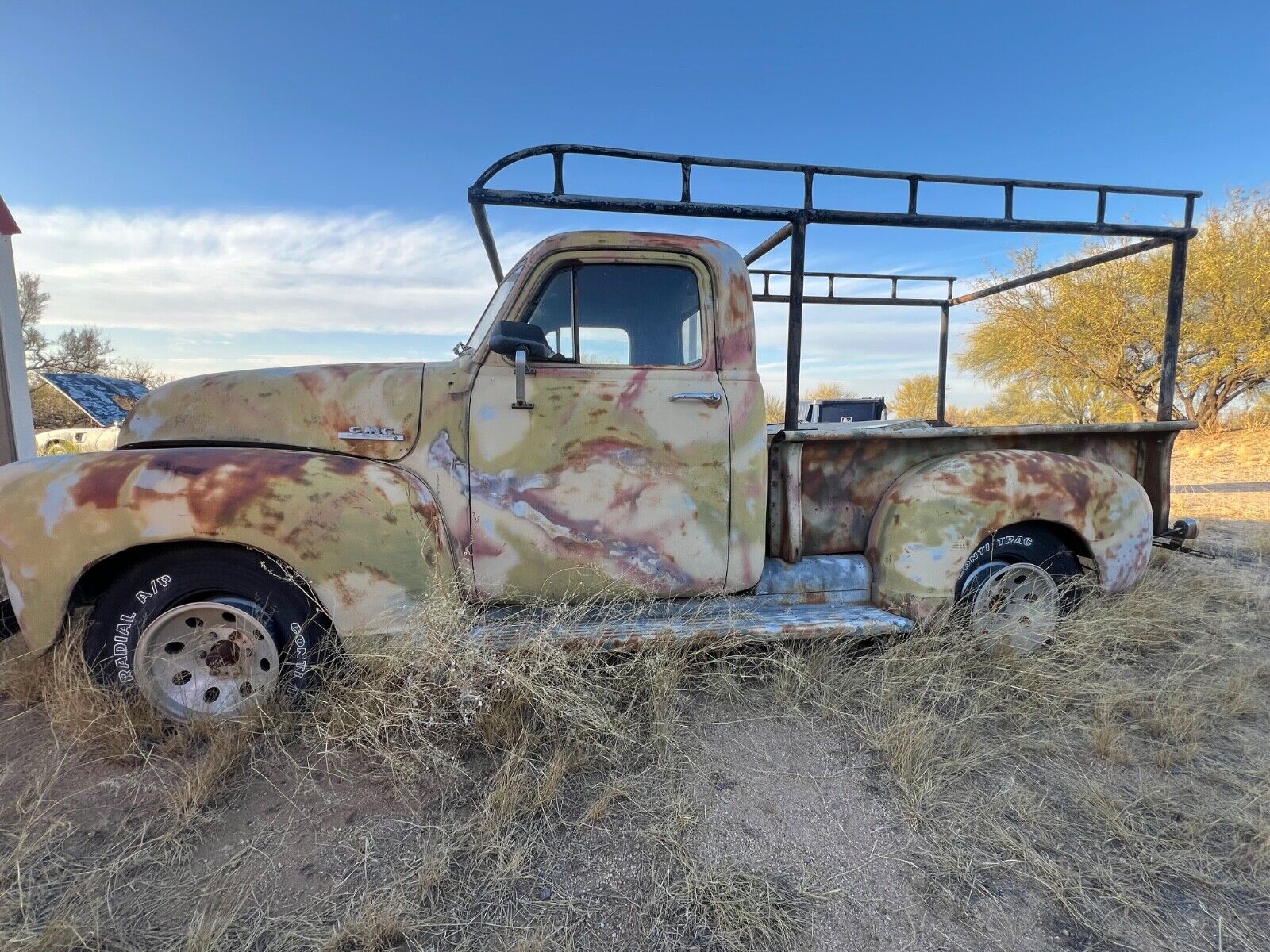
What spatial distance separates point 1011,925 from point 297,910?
6.37 ft

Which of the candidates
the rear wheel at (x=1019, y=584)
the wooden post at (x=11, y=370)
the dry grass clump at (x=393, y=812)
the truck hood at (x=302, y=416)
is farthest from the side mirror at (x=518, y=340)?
the wooden post at (x=11, y=370)

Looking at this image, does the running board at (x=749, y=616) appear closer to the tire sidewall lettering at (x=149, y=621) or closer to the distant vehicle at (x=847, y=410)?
the tire sidewall lettering at (x=149, y=621)

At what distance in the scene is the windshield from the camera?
282 cm

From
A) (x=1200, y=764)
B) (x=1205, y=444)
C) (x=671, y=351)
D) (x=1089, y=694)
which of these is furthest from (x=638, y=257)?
(x=1205, y=444)

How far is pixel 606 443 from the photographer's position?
8.85 feet

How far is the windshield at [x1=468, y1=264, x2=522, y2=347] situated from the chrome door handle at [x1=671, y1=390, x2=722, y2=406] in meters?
0.94

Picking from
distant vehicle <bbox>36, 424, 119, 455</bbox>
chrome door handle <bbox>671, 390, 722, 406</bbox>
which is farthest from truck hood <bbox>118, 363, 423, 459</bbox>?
distant vehicle <bbox>36, 424, 119, 455</bbox>

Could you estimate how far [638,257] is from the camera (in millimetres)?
2828

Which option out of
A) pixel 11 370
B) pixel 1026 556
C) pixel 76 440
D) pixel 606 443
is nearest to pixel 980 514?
pixel 1026 556

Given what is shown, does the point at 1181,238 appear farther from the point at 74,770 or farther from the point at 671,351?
the point at 74,770

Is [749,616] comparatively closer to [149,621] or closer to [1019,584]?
[1019,584]

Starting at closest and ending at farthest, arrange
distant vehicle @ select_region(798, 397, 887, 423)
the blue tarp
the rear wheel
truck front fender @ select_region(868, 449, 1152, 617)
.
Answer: truck front fender @ select_region(868, 449, 1152, 617) → the rear wheel → distant vehicle @ select_region(798, 397, 887, 423) → the blue tarp

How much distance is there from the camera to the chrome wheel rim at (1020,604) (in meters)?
2.97

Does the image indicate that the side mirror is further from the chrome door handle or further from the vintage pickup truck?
the chrome door handle
